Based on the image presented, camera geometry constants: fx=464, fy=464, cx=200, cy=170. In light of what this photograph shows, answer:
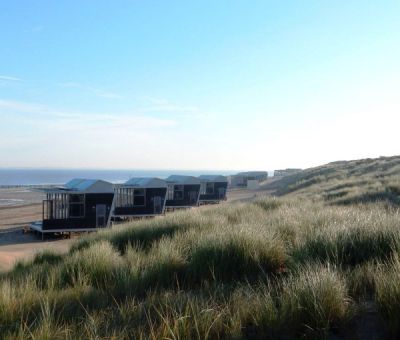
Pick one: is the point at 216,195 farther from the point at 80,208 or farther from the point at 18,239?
the point at 18,239

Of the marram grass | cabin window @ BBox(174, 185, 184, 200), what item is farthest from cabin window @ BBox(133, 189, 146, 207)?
the marram grass

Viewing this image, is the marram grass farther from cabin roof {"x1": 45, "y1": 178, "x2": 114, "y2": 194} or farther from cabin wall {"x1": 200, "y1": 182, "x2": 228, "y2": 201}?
cabin wall {"x1": 200, "y1": 182, "x2": 228, "y2": 201}

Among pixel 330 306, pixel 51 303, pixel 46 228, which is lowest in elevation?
Answer: pixel 46 228

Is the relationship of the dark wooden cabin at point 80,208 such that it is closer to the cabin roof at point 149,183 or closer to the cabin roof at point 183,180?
the cabin roof at point 149,183

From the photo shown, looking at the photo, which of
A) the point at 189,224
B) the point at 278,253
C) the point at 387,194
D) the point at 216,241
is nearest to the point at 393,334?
the point at 278,253

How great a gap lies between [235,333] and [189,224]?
23.8ft

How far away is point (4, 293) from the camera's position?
5199 mm

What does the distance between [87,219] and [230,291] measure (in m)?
25.3

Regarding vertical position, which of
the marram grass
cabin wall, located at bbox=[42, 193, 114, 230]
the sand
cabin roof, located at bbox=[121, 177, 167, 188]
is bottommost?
A: the sand

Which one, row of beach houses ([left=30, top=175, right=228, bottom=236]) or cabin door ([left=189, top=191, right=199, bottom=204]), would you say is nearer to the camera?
row of beach houses ([left=30, top=175, right=228, bottom=236])

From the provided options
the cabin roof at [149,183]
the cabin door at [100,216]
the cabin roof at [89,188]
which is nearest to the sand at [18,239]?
the cabin door at [100,216]

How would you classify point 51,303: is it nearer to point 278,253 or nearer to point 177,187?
point 278,253

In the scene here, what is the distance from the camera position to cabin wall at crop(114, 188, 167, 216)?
34750 millimetres

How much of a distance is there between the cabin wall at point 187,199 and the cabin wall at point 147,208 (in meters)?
5.53
